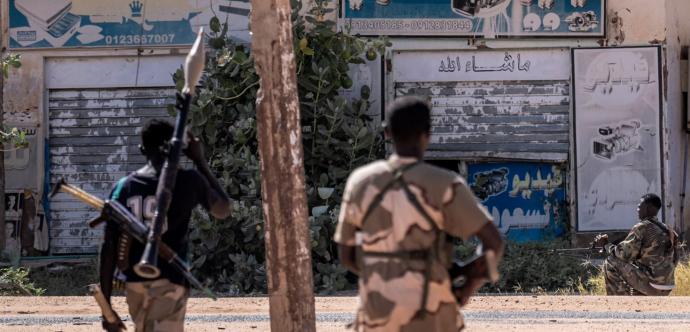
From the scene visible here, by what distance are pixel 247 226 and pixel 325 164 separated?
1.49 metres

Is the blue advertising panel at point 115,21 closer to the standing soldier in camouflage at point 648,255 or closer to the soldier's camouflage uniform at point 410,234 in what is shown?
the standing soldier in camouflage at point 648,255

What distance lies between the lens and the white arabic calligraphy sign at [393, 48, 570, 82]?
51.6 feet

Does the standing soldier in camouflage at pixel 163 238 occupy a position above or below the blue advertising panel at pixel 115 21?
below

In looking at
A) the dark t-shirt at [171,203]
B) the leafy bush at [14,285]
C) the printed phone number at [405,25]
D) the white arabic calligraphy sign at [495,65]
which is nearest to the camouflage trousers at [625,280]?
the white arabic calligraphy sign at [495,65]

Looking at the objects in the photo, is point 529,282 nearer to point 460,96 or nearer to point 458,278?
point 460,96

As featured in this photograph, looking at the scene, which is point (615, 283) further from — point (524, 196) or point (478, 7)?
point (478, 7)

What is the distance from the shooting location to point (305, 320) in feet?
21.6

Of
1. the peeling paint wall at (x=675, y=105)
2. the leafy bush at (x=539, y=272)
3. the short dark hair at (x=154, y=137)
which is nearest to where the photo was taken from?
the short dark hair at (x=154, y=137)

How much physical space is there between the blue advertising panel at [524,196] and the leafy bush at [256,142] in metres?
1.87

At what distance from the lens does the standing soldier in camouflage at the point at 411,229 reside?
425cm

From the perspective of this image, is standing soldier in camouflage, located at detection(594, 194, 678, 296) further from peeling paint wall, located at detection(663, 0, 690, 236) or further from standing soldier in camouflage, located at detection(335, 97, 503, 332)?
standing soldier in camouflage, located at detection(335, 97, 503, 332)

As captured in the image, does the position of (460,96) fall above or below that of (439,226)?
above

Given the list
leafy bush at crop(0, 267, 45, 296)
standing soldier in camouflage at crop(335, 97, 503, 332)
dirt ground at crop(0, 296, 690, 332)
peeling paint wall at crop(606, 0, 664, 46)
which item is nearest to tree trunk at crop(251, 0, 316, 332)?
dirt ground at crop(0, 296, 690, 332)

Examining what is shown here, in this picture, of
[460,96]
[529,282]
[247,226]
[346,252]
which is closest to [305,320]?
[346,252]
